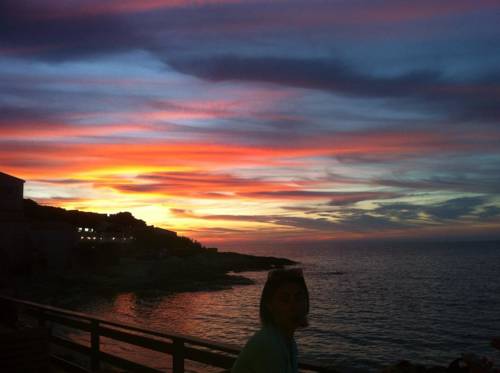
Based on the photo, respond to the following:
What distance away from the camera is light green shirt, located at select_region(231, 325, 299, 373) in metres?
2.22

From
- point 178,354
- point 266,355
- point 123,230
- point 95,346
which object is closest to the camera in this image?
point 266,355

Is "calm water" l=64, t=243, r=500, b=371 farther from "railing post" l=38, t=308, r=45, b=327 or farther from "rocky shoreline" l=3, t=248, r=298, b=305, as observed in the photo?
"railing post" l=38, t=308, r=45, b=327

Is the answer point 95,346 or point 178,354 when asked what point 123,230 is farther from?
point 178,354

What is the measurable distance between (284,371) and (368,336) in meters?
28.4

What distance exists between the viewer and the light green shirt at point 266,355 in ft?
7.27

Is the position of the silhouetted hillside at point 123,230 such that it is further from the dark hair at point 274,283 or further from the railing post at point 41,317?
the dark hair at point 274,283

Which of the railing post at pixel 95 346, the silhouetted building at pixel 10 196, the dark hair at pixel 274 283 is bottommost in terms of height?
the railing post at pixel 95 346

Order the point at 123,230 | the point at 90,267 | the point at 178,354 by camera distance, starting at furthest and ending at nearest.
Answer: the point at 123,230
the point at 90,267
the point at 178,354

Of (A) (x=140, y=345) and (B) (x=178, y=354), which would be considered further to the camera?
(A) (x=140, y=345)

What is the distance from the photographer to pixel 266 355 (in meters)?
2.22

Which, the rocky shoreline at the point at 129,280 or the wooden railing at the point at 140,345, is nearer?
the wooden railing at the point at 140,345

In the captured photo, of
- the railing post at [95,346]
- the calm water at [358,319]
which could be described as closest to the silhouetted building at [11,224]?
the calm water at [358,319]

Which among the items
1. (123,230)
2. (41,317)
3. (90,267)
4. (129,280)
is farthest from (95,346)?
(123,230)

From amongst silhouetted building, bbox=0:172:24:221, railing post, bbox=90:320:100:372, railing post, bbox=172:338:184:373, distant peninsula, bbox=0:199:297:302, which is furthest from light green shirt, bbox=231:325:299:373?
silhouetted building, bbox=0:172:24:221
